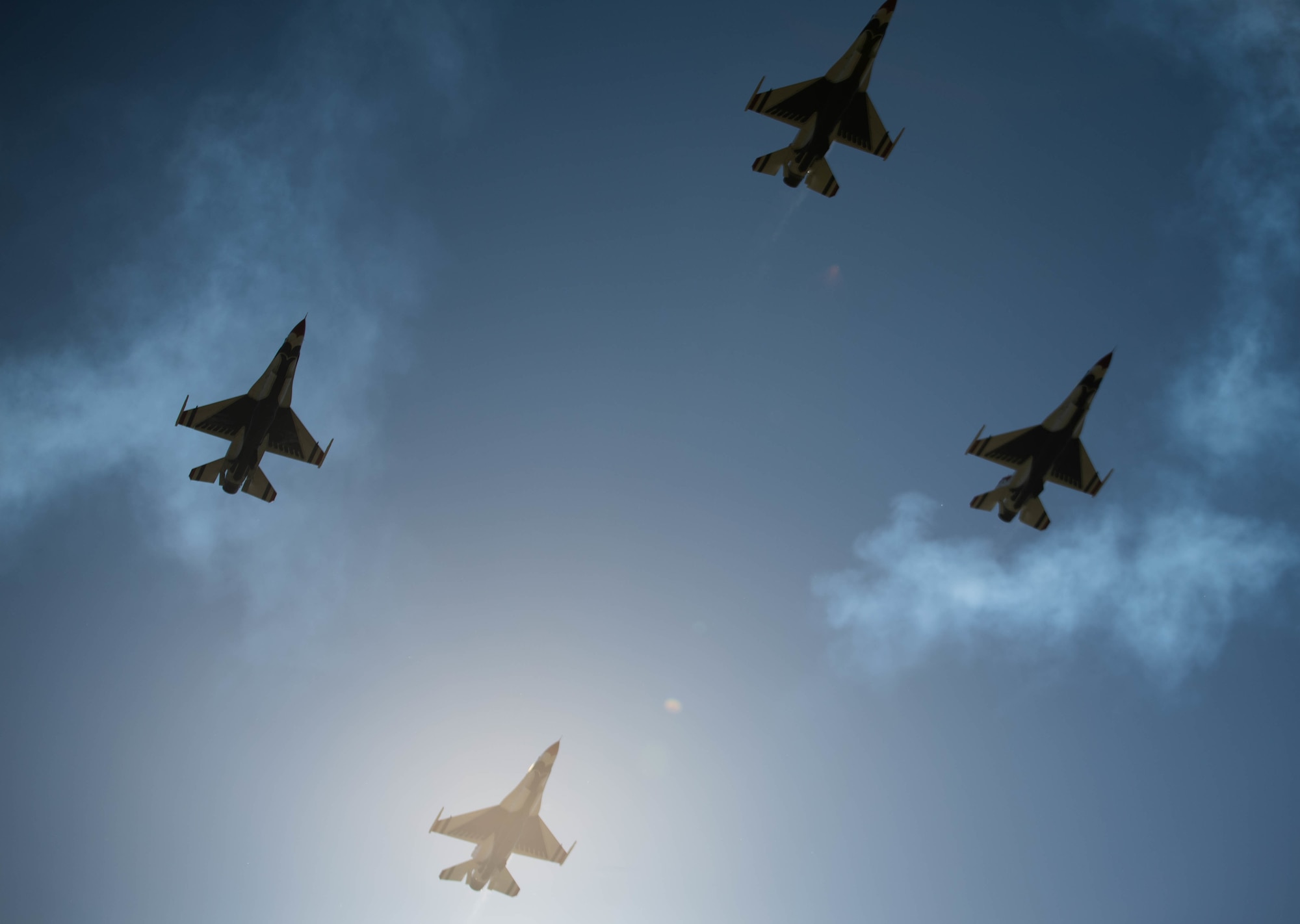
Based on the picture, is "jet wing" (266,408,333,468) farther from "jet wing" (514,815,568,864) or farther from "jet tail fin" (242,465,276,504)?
"jet wing" (514,815,568,864)

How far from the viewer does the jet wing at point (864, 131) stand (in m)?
33.0

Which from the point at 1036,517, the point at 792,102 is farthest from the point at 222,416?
the point at 1036,517

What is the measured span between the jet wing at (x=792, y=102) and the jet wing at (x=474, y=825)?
48.7m

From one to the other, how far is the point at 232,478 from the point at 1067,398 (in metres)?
46.3

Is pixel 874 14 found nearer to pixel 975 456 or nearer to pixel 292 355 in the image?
pixel 975 456

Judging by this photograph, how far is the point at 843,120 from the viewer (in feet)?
108

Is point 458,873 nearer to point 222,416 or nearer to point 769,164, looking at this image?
point 222,416

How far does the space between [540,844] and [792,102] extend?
5263 centimetres

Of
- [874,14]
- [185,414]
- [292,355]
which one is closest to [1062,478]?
[874,14]

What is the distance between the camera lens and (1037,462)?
34.9 metres

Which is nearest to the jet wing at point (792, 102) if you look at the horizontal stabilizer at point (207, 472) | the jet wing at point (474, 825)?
the horizontal stabilizer at point (207, 472)

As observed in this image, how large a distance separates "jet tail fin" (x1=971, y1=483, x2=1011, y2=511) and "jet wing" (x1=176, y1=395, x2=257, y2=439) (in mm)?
43315

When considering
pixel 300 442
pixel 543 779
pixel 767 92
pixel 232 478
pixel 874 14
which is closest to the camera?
pixel 874 14

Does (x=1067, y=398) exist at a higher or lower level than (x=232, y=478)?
higher
